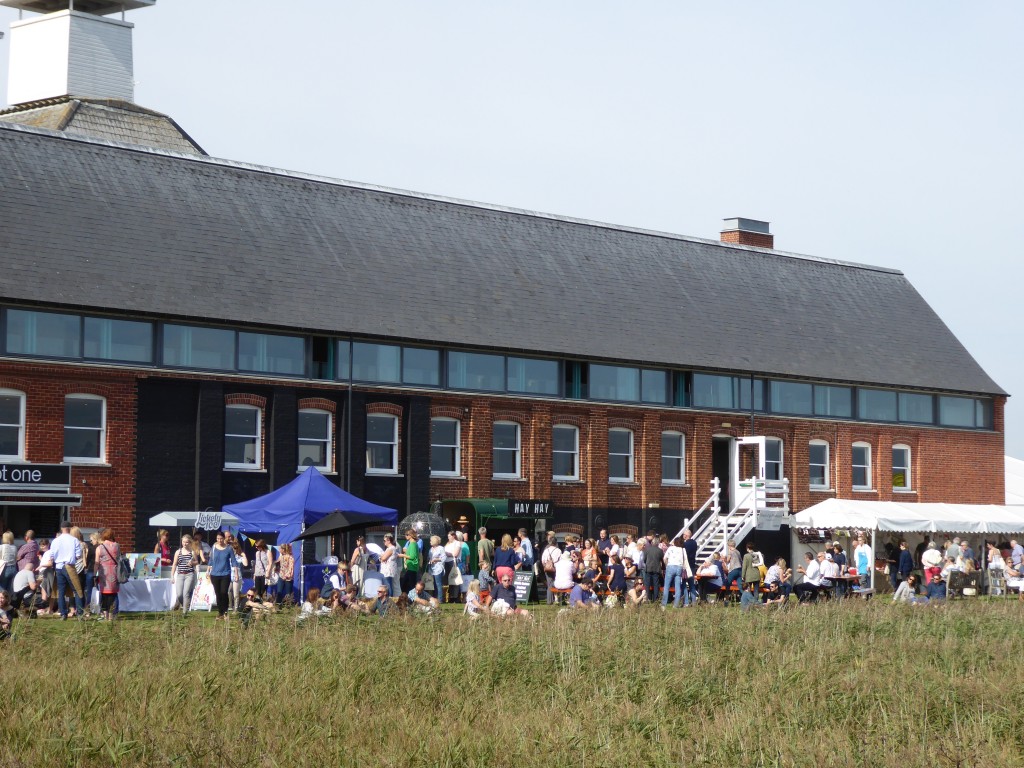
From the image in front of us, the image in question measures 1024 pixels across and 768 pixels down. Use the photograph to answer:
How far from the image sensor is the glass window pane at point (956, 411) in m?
51.7

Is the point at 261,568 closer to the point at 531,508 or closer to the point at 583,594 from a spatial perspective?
the point at 583,594

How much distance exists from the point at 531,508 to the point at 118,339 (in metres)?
10.7

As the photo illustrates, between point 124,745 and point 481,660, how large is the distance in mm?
5599

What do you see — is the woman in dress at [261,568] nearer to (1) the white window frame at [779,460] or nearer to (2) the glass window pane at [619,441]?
(2) the glass window pane at [619,441]

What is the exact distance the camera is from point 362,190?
145ft

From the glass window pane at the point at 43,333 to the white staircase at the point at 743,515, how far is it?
1704cm

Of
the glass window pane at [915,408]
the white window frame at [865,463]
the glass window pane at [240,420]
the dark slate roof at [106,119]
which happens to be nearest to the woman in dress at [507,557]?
the glass window pane at [240,420]

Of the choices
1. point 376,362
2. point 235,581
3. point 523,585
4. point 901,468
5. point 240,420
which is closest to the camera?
point 235,581

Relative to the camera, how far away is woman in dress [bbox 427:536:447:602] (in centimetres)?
3312

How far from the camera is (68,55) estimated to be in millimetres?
68438

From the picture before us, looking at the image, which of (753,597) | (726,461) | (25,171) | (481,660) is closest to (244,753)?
(481,660)

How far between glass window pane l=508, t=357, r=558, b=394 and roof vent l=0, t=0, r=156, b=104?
33.4 metres

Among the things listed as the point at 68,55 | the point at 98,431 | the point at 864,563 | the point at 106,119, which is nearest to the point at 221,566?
the point at 98,431

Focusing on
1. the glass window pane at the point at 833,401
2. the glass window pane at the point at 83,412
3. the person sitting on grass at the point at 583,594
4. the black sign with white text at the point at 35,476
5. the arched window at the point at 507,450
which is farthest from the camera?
the glass window pane at the point at 833,401
